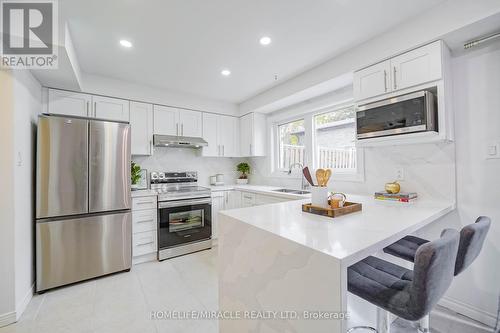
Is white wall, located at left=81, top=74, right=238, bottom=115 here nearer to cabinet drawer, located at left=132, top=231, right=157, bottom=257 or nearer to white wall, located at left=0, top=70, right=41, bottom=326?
white wall, located at left=0, top=70, right=41, bottom=326

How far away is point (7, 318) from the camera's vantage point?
5.77ft

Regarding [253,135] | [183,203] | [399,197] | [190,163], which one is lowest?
[183,203]

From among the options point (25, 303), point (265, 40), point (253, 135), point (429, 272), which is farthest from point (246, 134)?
point (429, 272)

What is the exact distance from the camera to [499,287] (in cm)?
170

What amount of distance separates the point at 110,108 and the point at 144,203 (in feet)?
4.59

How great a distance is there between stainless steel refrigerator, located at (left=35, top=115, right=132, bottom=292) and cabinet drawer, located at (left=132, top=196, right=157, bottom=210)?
147 mm

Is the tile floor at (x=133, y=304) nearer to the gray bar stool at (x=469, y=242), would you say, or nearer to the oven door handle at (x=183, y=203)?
the oven door handle at (x=183, y=203)

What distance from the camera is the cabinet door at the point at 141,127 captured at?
319cm

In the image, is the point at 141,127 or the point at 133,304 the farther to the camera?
the point at 141,127

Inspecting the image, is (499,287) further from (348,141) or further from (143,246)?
(143,246)

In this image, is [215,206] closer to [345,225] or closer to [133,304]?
[133,304]

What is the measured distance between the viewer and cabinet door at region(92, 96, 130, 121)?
9.66 ft

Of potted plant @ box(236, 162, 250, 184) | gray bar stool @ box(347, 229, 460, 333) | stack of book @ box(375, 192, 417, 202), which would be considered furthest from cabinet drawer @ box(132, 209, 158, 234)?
stack of book @ box(375, 192, 417, 202)

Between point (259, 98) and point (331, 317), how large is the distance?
11.2 ft
